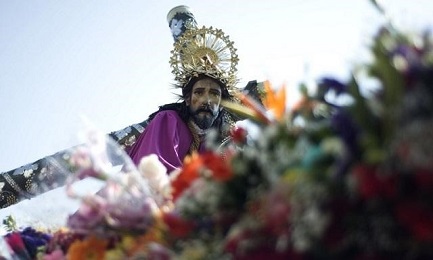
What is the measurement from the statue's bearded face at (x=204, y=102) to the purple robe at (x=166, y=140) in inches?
5.8

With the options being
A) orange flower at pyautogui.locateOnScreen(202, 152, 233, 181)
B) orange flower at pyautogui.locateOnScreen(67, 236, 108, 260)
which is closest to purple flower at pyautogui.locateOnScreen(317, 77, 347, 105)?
orange flower at pyautogui.locateOnScreen(202, 152, 233, 181)

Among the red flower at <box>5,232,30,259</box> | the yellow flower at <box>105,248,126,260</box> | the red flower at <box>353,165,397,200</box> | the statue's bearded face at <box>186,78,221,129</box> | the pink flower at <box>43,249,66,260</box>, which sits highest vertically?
the statue's bearded face at <box>186,78,221,129</box>

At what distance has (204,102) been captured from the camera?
400 cm

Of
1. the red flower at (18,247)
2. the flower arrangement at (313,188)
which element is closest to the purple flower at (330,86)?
the flower arrangement at (313,188)

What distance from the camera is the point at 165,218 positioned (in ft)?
4.73

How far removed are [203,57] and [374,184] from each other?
3365 mm

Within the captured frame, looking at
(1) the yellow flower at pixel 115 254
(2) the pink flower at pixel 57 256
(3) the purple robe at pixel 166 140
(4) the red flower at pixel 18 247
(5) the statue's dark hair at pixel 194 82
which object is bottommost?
(1) the yellow flower at pixel 115 254

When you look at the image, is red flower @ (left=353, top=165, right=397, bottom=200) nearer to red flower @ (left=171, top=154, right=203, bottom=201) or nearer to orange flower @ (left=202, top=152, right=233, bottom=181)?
orange flower @ (left=202, top=152, right=233, bottom=181)

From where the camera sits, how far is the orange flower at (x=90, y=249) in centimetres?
160

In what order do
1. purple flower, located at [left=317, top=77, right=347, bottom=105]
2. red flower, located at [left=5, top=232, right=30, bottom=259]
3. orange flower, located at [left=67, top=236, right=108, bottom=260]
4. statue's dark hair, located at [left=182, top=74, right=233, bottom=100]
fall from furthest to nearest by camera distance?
statue's dark hair, located at [left=182, top=74, right=233, bottom=100] → red flower, located at [left=5, top=232, right=30, bottom=259] → orange flower, located at [left=67, top=236, right=108, bottom=260] → purple flower, located at [left=317, top=77, right=347, bottom=105]

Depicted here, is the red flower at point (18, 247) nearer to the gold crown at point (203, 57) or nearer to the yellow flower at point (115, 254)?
the yellow flower at point (115, 254)

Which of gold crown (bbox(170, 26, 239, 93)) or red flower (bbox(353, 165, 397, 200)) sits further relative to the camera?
gold crown (bbox(170, 26, 239, 93))

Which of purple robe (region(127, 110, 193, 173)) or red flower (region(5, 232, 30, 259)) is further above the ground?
purple robe (region(127, 110, 193, 173))

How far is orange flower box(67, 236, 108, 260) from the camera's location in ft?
5.24
